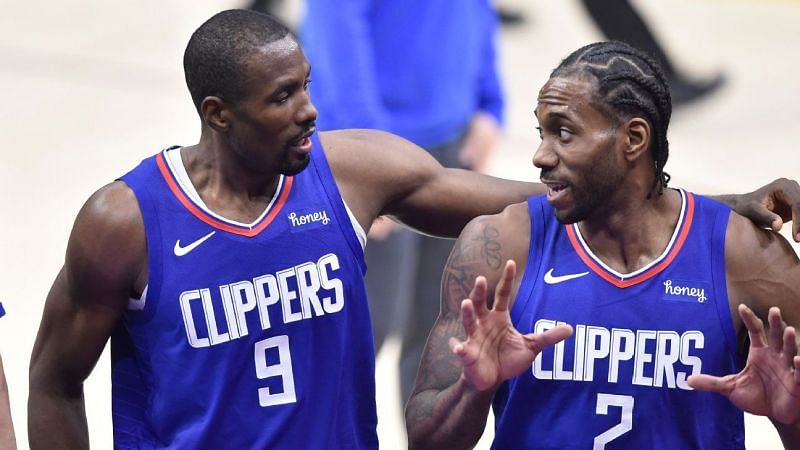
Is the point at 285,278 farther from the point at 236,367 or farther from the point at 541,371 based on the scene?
the point at 541,371

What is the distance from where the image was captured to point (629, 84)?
12.7 feet

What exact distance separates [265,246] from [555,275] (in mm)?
694

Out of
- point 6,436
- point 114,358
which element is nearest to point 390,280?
point 114,358

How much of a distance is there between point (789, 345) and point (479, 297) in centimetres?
68

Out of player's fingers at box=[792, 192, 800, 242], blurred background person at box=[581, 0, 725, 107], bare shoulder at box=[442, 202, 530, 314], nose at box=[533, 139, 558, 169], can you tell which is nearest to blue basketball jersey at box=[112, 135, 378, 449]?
bare shoulder at box=[442, 202, 530, 314]

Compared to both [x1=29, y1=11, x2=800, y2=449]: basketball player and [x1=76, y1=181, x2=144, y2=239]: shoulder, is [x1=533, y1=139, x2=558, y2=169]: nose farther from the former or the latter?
[x1=76, y1=181, x2=144, y2=239]: shoulder

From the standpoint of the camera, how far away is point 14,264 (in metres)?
7.22

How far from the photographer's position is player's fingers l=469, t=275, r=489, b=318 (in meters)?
3.55

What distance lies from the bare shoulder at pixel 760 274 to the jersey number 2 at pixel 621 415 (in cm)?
33

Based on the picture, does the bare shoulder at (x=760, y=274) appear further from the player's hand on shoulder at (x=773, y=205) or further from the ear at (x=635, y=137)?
the ear at (x=635, y=137)

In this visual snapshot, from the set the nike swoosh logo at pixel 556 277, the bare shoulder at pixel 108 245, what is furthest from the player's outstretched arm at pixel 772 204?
the bare shoulder at pixel 108 245

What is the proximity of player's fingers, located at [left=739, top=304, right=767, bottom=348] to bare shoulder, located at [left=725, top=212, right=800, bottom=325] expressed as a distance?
0.25 meters

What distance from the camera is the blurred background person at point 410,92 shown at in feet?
18.2

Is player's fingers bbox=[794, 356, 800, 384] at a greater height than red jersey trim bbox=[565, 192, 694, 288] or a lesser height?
lesser
